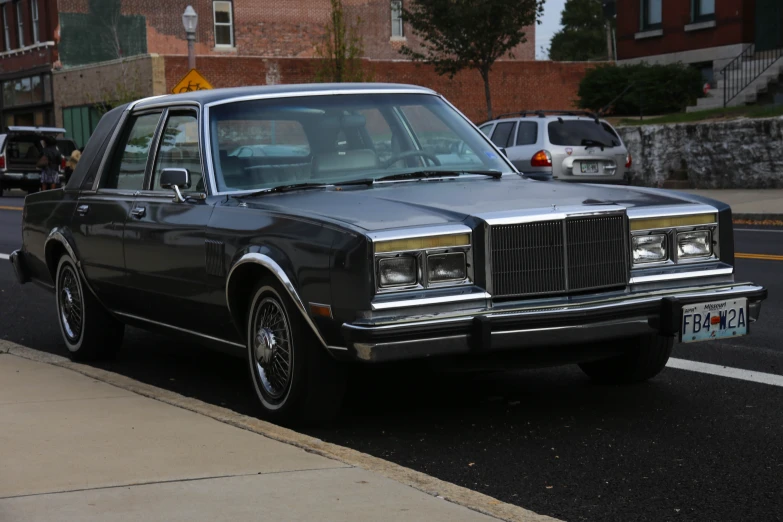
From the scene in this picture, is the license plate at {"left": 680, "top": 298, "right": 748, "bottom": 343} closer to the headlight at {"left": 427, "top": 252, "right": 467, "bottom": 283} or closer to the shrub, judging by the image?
the headlight at {"left": 427, "top": 252, "right": 467, "bottom": 283}

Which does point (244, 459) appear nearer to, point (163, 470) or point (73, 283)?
point (163, 470)

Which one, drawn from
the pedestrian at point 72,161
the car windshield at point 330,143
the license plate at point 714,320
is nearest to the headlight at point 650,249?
the license plate at point 714,320

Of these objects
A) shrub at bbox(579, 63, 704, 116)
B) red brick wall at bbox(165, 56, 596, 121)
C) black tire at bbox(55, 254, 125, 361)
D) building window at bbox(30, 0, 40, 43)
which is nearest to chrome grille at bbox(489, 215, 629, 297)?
black tire at bbox(55, 254, 125, 361)

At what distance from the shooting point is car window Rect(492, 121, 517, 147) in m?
21.5

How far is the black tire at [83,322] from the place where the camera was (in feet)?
26.5

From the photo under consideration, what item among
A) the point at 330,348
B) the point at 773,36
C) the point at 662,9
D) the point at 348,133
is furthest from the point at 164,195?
the point at 662,9

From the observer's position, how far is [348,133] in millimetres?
6988

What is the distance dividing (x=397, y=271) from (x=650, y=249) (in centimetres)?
134

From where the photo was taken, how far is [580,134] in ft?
69.6

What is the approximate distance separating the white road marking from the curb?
2815mm

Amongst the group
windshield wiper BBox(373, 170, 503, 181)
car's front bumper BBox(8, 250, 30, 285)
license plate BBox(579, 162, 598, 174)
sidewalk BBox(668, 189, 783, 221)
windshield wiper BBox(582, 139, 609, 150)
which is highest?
windshield wiper BBox(373, 170, 503, 181)

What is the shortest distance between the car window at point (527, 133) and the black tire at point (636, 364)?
14.2 m

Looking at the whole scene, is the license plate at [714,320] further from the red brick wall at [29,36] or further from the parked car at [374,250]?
the red brick wall at [29,36]

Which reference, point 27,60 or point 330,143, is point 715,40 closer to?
point 330,143
